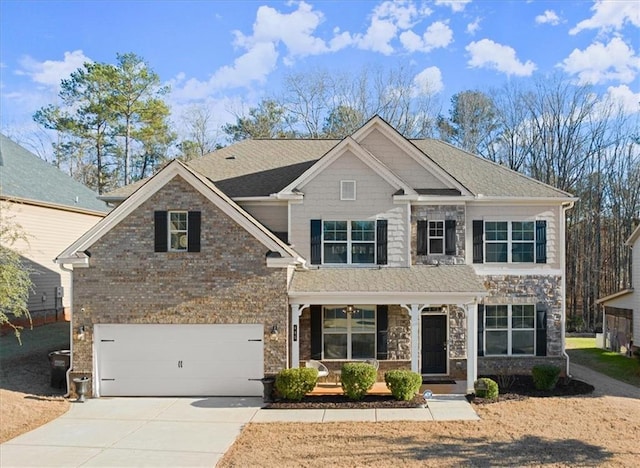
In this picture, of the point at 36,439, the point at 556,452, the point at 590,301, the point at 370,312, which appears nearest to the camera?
the point at 556,452

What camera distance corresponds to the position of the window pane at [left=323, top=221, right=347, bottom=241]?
1652 cm

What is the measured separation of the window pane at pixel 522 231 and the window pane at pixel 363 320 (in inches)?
205

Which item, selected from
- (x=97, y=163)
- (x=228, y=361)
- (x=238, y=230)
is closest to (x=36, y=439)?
(x=228, y=361)

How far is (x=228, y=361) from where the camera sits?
47.2 feet

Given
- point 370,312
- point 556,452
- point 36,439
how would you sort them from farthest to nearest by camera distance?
1. point 370,312
2. point 36,439
3. point 556,452

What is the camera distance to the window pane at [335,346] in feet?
52.6

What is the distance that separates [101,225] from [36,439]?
5.57m

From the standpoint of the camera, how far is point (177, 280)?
14.4 m

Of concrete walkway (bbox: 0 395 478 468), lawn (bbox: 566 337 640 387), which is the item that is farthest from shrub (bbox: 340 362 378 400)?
lawn (bbox: 566 337 640 387)

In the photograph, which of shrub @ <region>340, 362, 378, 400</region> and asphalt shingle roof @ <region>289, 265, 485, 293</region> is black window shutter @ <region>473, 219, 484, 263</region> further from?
shrub @ <region>340, 362, 378, 400</region>

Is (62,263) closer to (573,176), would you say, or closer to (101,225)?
(101,225)

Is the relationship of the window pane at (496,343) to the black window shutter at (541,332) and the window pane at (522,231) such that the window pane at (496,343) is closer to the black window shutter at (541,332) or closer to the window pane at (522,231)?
the black window shutter at (541,332)

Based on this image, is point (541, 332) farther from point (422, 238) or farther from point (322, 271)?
point (322, 271)

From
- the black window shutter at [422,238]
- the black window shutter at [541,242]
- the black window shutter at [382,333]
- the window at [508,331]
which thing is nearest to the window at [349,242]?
the black window shutter at [422,238]
